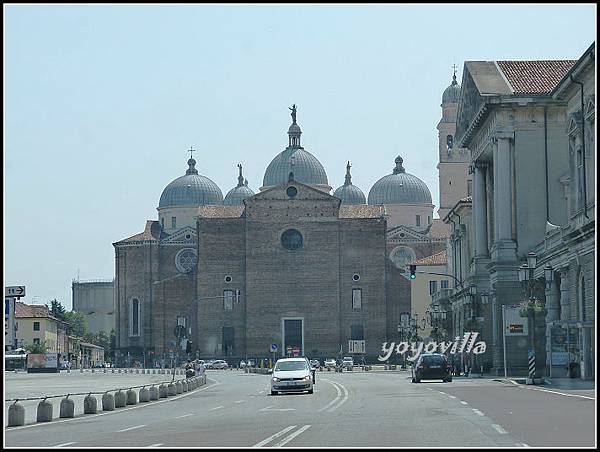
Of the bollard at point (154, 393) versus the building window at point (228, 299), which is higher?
the building window at point (228, 299)

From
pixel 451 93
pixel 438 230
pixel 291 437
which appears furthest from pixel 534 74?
pixel 438 230

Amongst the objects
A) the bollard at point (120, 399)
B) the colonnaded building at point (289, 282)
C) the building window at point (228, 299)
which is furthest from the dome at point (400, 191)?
the bollard at point (120, 399)

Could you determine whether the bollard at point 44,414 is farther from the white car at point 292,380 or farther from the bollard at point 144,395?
the white car at point 292,380

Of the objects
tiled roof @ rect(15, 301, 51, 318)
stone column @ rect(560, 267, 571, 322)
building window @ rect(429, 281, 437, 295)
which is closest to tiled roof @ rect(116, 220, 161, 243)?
tiled roof @ rect(15, 301, 51, 318)

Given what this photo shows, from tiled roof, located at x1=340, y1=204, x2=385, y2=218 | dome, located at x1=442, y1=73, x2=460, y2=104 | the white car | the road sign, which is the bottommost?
the white car

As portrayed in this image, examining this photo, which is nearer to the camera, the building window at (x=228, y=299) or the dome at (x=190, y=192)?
the building window at (x=228, y=299)

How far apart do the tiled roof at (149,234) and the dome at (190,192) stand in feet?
24.0

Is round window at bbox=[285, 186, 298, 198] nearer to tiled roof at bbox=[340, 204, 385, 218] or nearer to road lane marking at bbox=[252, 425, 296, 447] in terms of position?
tiled roof at bbox=[340, 204, 385, 218]

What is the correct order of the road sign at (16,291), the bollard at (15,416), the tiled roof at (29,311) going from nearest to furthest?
the bollard at (15,416) → the road sign at (16,291) → the tiled roof at (29,311)

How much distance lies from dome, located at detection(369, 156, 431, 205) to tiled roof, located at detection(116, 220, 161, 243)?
30.5m

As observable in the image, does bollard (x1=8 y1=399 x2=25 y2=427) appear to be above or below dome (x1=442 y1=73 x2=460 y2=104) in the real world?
below

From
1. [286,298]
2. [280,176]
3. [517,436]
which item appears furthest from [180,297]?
[517,436]

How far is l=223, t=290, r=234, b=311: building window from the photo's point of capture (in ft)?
470

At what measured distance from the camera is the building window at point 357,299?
142750mm
